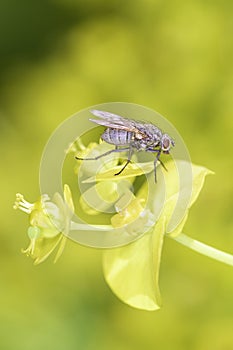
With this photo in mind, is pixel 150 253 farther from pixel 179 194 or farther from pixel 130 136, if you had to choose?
pixel 130 136

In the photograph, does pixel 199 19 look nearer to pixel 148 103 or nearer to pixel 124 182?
pixel 148 103

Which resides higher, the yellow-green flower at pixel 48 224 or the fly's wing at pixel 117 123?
the fly's wing at pixel 117 123

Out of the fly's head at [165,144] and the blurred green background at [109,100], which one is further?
the blurred green background at [109,100]

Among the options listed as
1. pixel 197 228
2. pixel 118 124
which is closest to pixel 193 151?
pixel 197 228

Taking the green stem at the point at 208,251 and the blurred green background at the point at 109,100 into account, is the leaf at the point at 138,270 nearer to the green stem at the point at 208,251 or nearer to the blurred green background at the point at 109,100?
the green stem at the point at 208,251

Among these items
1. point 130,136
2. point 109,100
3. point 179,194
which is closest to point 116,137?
point 130,136

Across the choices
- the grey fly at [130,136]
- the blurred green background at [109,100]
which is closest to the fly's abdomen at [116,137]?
A: the grey fly at [130,136]

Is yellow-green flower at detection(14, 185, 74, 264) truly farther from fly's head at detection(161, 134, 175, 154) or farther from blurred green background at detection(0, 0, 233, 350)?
blurred green background at detection(0, 0, 233, 350)
